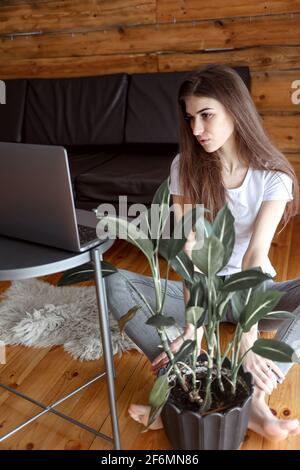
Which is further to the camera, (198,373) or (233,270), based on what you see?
(233,270)

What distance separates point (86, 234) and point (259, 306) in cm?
42

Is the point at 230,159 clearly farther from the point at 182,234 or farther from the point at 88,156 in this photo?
the point at 88,156

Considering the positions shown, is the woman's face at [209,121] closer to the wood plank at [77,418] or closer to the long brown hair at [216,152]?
the long brown hair at [216,152]

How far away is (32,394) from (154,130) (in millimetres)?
1668

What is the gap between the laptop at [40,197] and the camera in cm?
95

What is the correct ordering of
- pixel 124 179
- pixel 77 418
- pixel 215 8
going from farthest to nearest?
1. pixel 215 8
2. pixel 124 179
3. pixel 77 418

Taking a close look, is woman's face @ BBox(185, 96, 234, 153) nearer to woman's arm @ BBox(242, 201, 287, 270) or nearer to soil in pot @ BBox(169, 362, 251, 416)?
woman's arm @ BBox(242, 201, 287, 270)

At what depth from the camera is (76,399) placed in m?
1.50

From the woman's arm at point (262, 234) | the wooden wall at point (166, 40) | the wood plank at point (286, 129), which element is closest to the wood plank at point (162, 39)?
the wooden wall at point (166, 40)

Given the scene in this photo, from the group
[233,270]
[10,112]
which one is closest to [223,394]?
[233,270]

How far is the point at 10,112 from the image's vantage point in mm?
3057

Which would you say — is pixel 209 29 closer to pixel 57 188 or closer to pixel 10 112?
pixel 10 112

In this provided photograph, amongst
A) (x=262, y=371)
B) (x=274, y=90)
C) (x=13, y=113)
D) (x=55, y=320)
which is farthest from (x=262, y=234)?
(x=13, y=113)

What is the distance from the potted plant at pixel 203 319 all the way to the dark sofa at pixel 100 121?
1368mm
